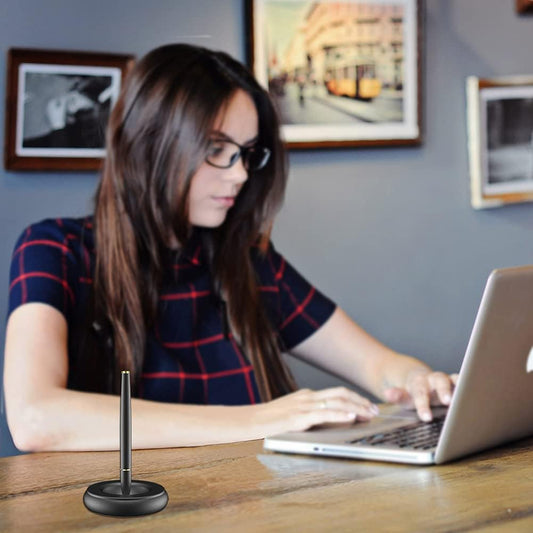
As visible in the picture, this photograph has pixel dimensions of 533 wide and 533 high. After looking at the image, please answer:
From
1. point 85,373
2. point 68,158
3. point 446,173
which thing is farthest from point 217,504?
point 446,173

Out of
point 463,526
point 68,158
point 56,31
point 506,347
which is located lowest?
point 463,526

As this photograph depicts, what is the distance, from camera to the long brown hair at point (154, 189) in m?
1.85

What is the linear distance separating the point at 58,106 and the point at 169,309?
703 millimetres

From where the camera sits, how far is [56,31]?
2.31 m

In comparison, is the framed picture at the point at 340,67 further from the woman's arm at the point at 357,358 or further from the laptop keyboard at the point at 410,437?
the laptop keyboard at the point at 410,437

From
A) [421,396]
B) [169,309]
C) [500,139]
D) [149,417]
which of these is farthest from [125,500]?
[500,139]

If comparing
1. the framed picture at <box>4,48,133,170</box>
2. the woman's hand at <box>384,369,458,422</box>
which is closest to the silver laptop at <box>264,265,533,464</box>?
the woman's hand at <box>384,369,458,422</box>

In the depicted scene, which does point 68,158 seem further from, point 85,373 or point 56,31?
point 85,373

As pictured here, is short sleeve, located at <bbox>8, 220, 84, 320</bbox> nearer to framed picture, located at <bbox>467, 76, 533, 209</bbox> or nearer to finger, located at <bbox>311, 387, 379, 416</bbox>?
finger, located at <bbox>311, 387, 379, 416</bbox>

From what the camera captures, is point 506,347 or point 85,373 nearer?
point 506,347

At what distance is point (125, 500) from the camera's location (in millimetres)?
935

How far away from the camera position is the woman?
1.80m

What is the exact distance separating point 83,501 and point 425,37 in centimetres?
220

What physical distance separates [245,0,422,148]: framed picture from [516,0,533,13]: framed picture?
398 mm
